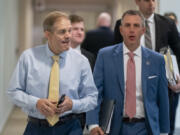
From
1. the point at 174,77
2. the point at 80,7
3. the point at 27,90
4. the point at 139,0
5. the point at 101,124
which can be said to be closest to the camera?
the point at 27,90

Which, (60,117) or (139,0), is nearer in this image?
(60,117)

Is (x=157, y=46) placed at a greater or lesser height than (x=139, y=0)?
lesser

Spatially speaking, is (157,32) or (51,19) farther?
(157,32)

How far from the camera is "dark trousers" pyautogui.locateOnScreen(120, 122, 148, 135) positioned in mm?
2559

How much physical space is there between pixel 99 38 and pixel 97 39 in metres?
0.05

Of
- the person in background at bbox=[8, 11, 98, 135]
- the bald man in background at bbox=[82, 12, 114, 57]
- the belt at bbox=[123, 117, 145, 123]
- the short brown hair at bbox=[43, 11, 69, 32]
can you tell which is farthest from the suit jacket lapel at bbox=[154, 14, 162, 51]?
the bald man in background at bbox=[82, 12, 114, 57]

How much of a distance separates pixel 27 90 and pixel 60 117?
260mm

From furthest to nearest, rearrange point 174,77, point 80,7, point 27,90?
point 80,7, point 174,77, point 27,90

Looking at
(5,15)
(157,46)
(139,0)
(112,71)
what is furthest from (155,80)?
(5,15)

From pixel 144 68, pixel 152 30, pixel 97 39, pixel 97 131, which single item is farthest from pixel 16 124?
pixel 144 68

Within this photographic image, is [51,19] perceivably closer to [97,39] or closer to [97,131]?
[97,131]

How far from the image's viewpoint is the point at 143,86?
8.37ft

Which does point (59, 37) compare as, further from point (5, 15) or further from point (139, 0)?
point (5, 15)

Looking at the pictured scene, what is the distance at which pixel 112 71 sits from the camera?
260 centimetres
